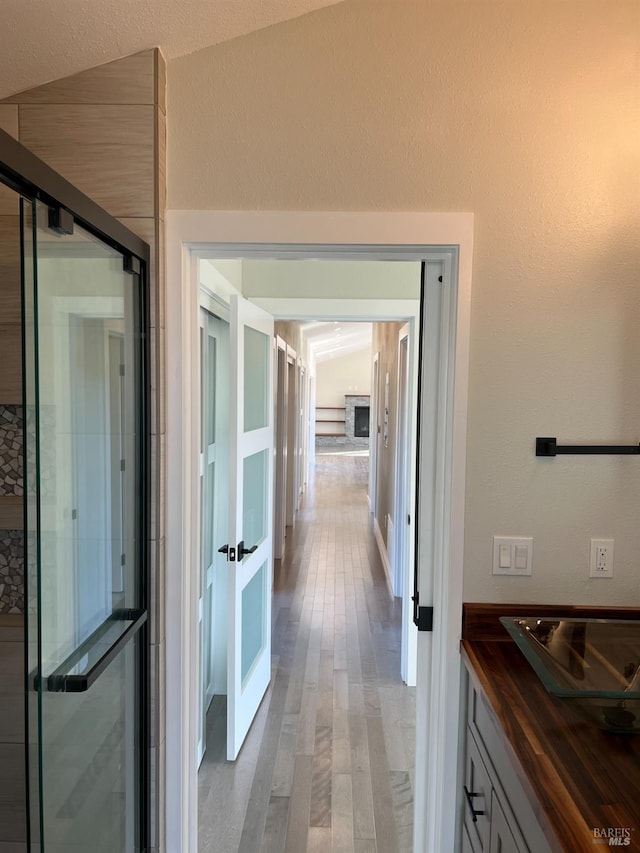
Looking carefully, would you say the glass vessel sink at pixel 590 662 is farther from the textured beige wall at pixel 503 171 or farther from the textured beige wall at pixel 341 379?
the textured beige wall at pixel 341 379

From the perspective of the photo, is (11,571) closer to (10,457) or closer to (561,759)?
(10,457)

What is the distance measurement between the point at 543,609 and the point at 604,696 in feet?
1.77

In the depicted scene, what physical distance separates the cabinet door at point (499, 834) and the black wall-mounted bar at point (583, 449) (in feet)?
2.94

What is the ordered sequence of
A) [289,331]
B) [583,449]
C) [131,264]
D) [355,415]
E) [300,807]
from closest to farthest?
1. [131,264]
2. [583,449]
3. [300,807]
4. [289,331]
5. [355,415]

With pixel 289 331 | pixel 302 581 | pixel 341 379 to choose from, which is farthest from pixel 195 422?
pixel 341 379

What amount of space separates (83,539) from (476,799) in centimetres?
124

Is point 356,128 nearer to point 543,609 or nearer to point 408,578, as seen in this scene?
point 543,609

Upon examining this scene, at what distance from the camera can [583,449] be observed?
1.69m

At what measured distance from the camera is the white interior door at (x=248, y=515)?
2.50m

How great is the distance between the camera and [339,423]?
20047 mm

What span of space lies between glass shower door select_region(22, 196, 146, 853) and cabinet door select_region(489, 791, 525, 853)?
37.4 inches

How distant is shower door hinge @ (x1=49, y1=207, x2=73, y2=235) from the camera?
3.72ft

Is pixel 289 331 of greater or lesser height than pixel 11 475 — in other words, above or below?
above

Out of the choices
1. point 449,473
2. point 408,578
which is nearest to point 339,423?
point 408,578
